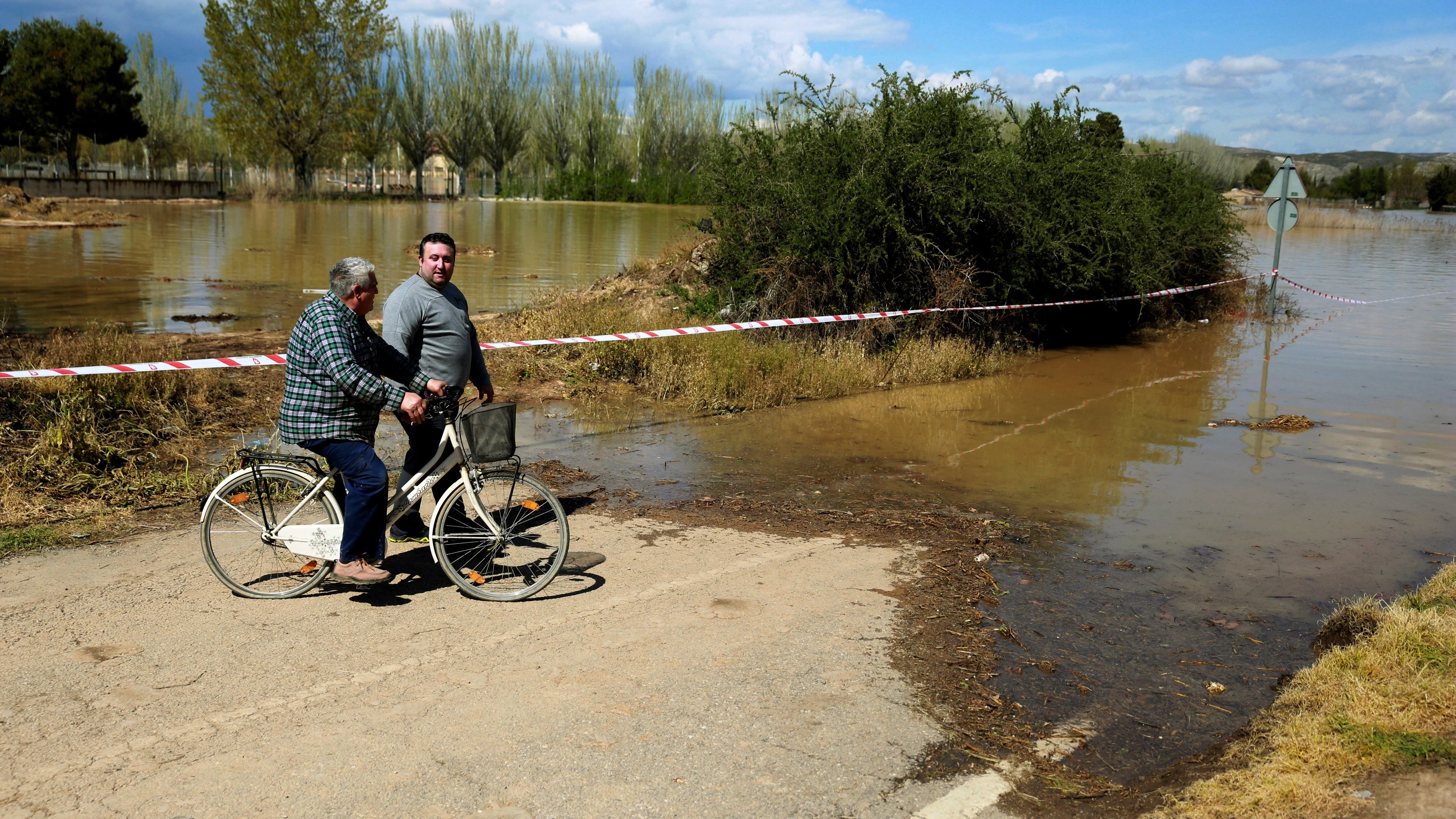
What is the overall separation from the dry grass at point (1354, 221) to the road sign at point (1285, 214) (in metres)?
46.0

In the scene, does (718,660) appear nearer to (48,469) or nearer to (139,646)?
(139,646)

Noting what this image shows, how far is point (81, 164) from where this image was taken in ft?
280

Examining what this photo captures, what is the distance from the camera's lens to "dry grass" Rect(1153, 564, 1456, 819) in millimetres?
3393

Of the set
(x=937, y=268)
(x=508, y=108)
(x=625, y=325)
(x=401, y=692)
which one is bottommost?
(x=401, y=692)

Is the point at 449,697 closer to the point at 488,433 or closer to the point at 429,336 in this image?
the point at 488,433

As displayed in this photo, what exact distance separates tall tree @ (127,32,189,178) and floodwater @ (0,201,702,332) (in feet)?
98.3

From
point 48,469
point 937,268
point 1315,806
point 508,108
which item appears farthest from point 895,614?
point 508,108

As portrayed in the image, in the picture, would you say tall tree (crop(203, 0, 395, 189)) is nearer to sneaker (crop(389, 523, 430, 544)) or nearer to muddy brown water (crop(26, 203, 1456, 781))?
muddy brown water (crop(26, 203, 1456, 781))

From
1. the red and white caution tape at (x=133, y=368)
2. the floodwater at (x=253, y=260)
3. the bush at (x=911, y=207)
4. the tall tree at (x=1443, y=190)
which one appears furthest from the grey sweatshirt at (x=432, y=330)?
the tall tree at (x=1443, y=190)

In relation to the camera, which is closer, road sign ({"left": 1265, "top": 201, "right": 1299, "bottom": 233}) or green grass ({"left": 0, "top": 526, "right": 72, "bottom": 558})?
green grass ({"left": 0, "top": 526, "right": 72, "bottom": 558})

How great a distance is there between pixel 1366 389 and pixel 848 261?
6884 mm

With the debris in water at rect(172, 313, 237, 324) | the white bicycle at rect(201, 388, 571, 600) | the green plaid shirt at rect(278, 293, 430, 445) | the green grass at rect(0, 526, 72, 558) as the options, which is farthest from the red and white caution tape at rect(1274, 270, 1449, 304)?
the green grass at rect(0, 526, 72, 558)

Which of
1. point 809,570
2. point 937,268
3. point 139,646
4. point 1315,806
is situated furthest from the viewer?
point 937,268

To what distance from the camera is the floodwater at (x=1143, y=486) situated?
4.82 m
